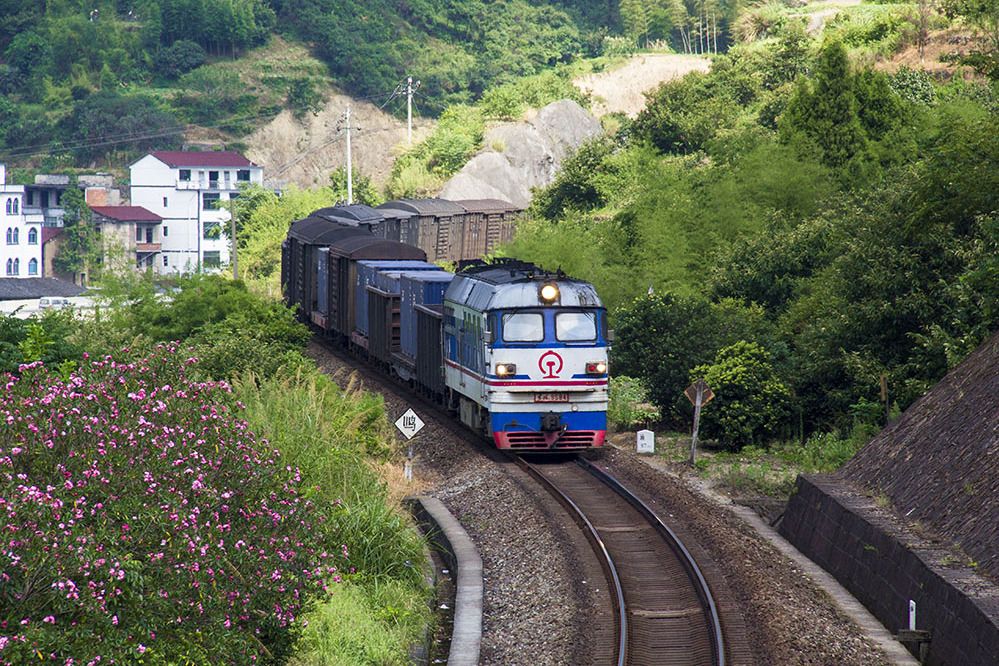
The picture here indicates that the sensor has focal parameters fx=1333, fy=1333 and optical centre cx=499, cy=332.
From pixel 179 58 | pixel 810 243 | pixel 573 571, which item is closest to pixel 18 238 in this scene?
pixel 179 58

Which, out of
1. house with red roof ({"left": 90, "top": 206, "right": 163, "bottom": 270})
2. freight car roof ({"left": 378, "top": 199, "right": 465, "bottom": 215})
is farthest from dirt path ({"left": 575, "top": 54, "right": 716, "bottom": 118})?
freight car roof ({"left": 378, "top": 199, "right": 465, "bottom": 215})

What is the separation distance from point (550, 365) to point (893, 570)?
8.82 m

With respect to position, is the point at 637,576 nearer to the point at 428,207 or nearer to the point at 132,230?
the point at 428,207

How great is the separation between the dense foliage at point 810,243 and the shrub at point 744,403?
0.34 feet

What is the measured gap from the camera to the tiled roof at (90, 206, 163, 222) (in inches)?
4380

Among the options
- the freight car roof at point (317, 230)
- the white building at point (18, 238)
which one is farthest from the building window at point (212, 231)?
the freight car roof at point (317, 230)

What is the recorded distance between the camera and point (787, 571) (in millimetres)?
18672

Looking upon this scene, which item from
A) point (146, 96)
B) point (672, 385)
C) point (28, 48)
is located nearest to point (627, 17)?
point (146, 96)

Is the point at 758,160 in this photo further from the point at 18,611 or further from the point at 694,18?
the point at 694,18

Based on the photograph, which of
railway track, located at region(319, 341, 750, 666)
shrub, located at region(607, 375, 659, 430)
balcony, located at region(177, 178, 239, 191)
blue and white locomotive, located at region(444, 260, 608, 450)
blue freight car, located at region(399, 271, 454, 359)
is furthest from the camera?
balcony, located at region(177, 178, 239, 191)

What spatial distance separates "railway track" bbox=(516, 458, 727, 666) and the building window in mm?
85944

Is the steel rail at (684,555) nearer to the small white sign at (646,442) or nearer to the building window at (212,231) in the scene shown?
the small white sign at (646,442)

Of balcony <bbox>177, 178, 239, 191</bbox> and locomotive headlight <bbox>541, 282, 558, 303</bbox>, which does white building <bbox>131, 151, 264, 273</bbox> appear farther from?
locomotive headlight <bbox>541, 282, 558, 303</bbox>

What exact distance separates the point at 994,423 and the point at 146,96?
395 ft
